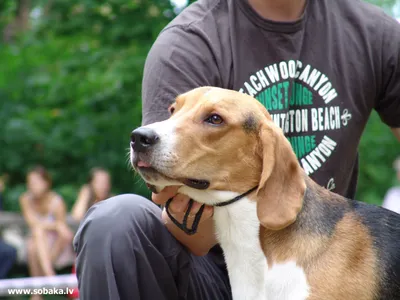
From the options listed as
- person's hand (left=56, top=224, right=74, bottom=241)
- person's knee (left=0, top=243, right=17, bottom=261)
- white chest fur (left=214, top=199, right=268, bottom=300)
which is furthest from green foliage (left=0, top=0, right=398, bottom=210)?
white chest fur (left=214, top=199, right=268, bottom=300)

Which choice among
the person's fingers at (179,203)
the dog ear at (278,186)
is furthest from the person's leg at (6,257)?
the dog ear at (278,186)

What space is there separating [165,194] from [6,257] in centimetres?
714

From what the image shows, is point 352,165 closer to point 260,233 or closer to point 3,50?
point 260,233

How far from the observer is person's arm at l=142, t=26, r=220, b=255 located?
13.0ft

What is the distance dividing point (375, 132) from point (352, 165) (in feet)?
29.6

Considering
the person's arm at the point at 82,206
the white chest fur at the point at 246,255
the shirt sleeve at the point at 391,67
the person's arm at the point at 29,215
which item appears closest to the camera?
the white chest fur at the point at 246,255

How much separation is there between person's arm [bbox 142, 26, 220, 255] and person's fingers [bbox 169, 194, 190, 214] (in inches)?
7.4

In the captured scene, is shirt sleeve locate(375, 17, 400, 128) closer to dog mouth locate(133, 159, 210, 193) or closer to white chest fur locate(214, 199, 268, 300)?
white chest fur locate(214, 199, 268, 300)

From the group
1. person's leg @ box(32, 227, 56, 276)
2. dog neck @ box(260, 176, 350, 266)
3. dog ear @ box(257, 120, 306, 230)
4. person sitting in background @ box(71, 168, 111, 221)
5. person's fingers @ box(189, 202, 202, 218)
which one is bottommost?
person's leg @ box(32, 227, 56, 276)

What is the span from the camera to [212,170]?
3.57m

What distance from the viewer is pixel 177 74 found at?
13.4 feet

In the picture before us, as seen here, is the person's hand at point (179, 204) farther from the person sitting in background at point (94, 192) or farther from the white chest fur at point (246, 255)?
the person sitting in background at point (94, 192)

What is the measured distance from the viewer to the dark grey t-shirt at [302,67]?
4.14 meters

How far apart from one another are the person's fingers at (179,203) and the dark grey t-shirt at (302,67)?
0.47 m
